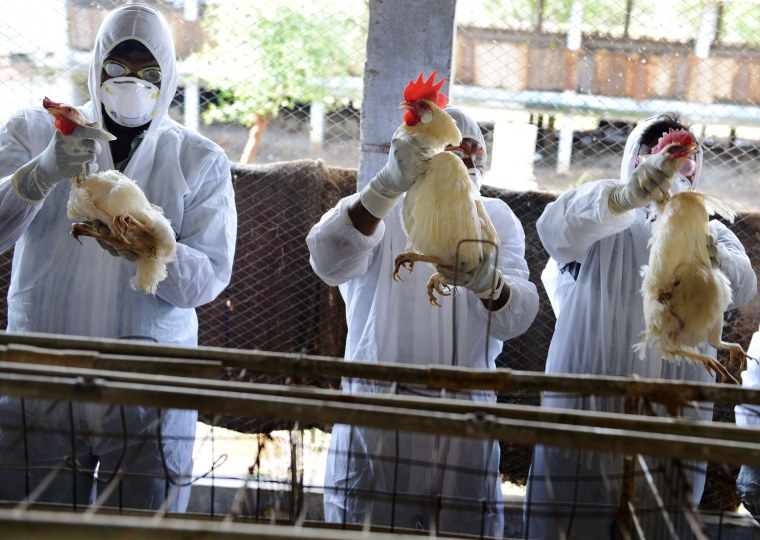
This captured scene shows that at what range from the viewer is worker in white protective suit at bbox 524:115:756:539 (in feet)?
8.36

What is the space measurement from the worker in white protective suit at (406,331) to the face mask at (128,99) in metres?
0.73

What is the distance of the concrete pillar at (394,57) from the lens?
3549mm

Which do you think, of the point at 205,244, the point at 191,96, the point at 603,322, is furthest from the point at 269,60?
the point at 603,322

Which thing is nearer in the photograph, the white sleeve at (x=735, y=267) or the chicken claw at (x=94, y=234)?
the chicken claw at (x=94, y=234)

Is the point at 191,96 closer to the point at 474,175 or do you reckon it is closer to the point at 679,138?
the point at 474,175

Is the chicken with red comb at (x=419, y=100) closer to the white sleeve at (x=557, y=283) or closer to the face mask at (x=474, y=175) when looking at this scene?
the face mask at (x=474, y=175)

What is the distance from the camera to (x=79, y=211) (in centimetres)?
240

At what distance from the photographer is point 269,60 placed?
6102 millimetres

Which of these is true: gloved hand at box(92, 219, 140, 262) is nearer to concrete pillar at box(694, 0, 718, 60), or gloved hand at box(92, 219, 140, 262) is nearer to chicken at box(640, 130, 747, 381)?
chicken at box(640, 130, 747, 381)

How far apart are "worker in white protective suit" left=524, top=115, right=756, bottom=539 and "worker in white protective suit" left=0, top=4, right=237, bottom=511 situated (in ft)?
3.97

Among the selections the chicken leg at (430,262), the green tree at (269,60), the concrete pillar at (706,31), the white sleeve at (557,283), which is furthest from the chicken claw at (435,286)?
the concrete pillar at (706,31)

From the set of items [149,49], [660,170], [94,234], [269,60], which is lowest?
[94,234]

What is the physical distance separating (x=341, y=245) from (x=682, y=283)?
106 cm

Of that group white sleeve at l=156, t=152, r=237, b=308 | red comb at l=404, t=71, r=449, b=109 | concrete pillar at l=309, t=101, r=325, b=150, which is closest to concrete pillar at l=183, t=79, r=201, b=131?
concrete pillar at l=309, t=101, r=325, b=150
